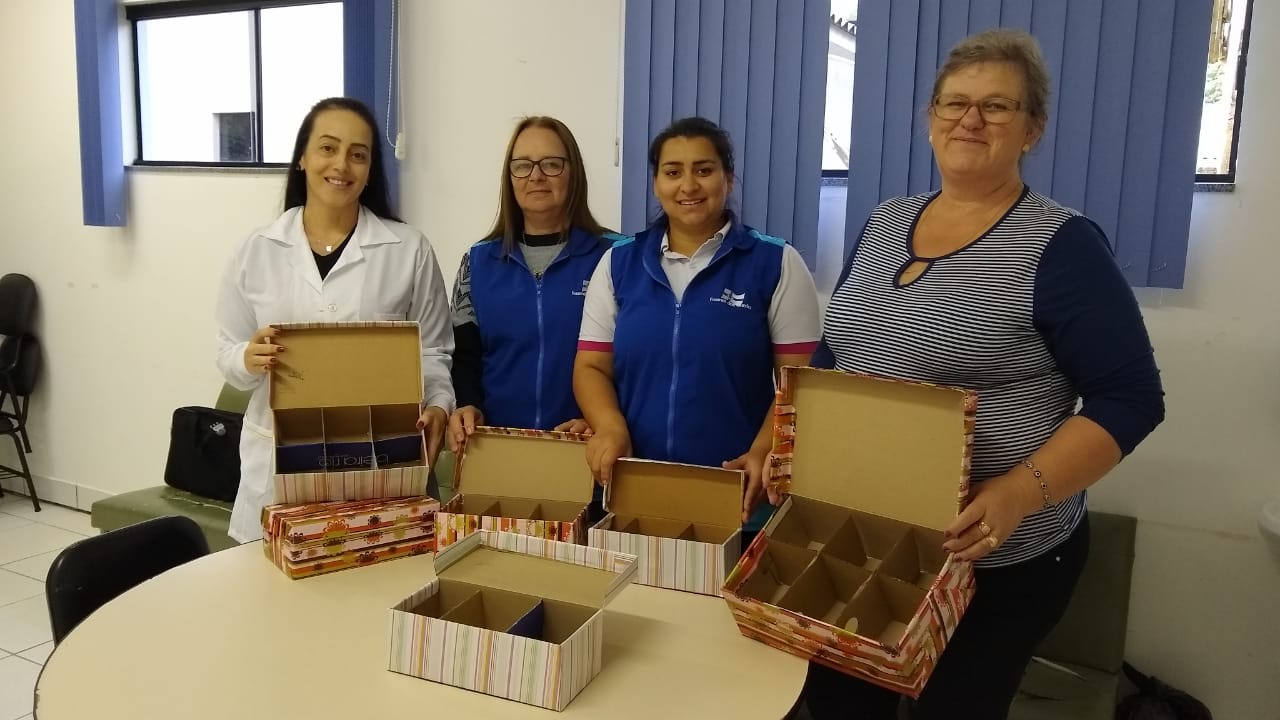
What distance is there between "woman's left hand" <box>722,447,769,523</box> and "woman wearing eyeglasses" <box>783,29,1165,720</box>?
0.25 m

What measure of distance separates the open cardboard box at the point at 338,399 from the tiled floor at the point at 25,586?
1.69 m

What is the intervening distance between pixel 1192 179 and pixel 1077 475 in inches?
54.1

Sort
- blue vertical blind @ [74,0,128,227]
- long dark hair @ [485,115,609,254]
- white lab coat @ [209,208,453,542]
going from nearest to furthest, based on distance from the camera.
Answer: white lab coat @ [209,208,453,542], long dark hair @ [485,115,609,254], blue vertical blind @ [74,0,128,227]

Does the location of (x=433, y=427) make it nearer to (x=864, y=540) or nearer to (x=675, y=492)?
(x=675, y=492)

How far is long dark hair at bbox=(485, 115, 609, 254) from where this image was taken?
80.4 inches

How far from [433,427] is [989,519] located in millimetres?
1075

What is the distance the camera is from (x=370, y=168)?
2.00 m

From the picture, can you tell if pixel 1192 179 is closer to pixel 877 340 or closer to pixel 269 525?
pixel 877 340

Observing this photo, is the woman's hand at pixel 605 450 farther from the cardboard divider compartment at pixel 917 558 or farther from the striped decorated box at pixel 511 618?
the cardboard divider compartment at pixel 917 558

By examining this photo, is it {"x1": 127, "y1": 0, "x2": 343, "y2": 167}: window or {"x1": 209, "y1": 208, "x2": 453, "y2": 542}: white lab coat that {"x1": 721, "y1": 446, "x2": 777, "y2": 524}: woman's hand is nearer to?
{"x1": 209, "y1": 208, "x2": 453, "y2": 542}: white lab coat

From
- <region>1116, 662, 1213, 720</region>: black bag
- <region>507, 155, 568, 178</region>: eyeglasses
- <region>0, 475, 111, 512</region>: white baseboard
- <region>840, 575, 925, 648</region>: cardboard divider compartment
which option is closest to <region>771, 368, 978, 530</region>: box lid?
<region>840, 575, 925, 648</region>: cardboard divider compartment

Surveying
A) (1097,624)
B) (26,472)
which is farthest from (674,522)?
(26,472)

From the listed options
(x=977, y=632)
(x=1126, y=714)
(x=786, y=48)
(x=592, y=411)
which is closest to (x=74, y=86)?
(x=786, y=48)

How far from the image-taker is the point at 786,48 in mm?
2613
